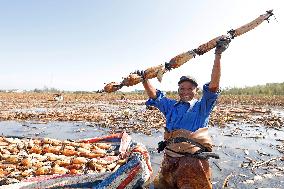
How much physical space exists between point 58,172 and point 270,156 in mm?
5524

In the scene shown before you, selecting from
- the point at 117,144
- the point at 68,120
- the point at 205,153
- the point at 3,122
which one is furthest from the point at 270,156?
the point at 3,122

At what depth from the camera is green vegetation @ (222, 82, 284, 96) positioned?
39438 mm

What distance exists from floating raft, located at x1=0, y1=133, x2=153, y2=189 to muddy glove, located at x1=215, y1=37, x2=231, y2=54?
1999 mm

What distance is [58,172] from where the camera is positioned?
19.6 feet

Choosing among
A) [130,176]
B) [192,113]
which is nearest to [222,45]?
[192,113]

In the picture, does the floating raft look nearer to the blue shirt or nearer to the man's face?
the blue shirt

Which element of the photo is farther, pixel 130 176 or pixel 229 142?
pixel 229 142

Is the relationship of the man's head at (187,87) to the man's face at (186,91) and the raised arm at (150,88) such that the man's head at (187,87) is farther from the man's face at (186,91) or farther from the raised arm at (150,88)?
the raised arm at (150,88)

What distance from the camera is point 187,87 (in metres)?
4.65

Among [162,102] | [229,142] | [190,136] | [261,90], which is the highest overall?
[261,90]

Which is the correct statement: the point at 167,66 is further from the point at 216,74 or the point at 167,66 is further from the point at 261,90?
the point at 261,90

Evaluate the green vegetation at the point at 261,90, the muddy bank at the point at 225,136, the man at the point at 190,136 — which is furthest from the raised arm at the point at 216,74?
the green vegetation at the point at 261,90

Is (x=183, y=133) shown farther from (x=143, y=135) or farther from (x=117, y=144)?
(x=143, y=135)

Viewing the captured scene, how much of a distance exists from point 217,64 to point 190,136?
3.19 feet
